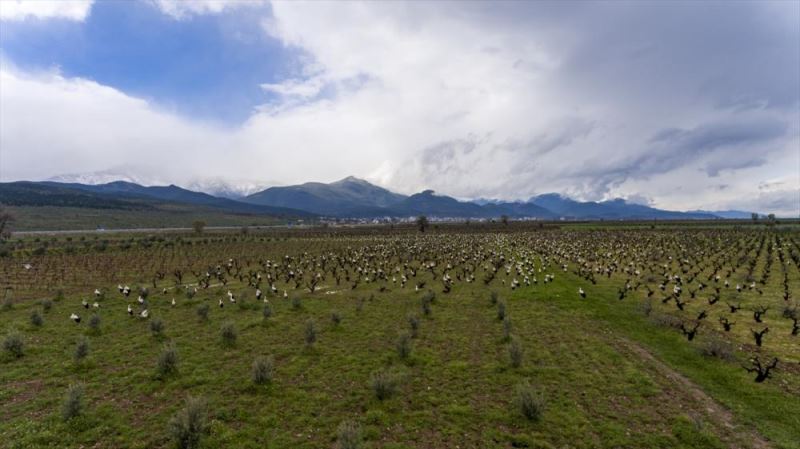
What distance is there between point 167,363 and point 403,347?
1017 centimetres

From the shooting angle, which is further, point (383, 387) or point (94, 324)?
point (94, 324)

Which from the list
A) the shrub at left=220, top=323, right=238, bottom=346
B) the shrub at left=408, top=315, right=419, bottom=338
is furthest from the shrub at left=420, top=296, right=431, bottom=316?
the shrub at left=220, top=323, right=238, bottom=346

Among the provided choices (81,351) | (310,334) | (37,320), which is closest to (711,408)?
(310,334)

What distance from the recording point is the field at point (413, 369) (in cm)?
1142

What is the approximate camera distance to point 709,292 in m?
29.6

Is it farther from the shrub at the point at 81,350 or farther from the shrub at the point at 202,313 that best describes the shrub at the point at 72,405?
the shrub at the point at 202,313

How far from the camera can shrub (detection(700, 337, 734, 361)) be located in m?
16.6

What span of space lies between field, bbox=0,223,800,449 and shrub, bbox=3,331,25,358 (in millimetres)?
224

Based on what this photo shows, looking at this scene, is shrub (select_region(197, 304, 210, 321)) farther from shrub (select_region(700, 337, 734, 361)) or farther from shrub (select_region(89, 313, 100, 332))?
shrub (select_region(700, 337, 734, 361))

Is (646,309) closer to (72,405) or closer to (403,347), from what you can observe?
(403,347)

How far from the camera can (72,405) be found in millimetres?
11953

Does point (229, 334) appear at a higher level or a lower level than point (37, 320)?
higher

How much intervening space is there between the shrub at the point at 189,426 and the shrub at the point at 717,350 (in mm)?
21086

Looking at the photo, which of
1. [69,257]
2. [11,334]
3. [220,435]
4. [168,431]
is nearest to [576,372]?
[220,435]
